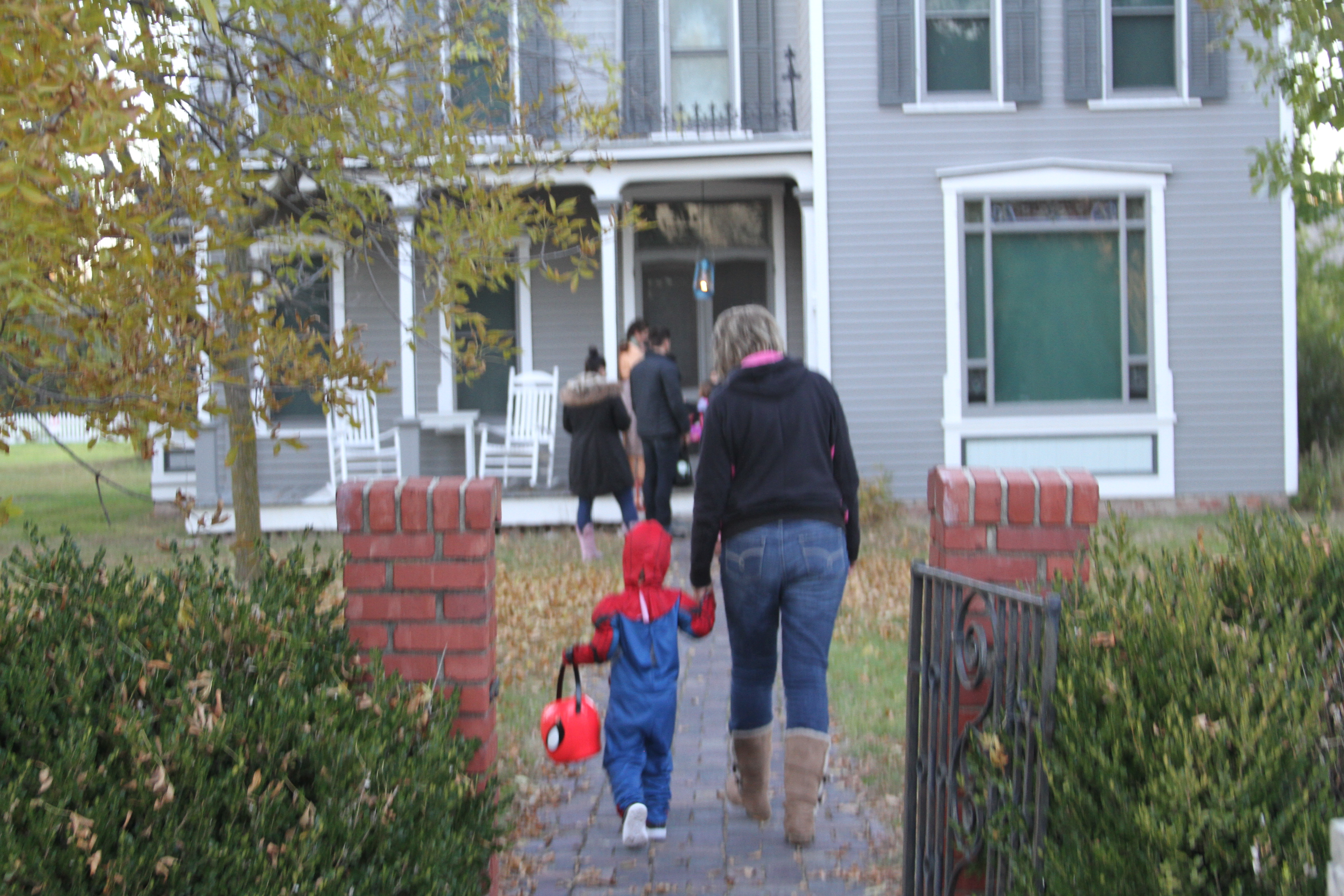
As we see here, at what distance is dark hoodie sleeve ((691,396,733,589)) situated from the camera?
4254mm

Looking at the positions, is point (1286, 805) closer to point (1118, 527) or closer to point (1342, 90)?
point (1118, 527)

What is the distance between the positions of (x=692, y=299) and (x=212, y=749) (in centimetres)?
1269

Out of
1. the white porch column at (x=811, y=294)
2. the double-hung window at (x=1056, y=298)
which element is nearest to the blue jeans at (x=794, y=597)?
the white porch column at (x=811, y=294)

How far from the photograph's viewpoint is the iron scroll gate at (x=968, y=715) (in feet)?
9.07

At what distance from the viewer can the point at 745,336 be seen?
4355 mm

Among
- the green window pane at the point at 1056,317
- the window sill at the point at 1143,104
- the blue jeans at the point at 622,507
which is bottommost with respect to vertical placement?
the blue jeans at the point at 622,507

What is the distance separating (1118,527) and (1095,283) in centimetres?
Answer: 1032

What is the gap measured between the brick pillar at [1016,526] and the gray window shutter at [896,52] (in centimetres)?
999

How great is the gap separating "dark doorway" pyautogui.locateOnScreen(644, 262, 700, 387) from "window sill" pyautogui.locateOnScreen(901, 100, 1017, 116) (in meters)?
3.48

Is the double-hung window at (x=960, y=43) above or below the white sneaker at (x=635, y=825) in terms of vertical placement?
above

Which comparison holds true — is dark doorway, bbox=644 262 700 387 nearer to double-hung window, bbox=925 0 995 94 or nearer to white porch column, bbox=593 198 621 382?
white porch column, bbox=593 198 621 382

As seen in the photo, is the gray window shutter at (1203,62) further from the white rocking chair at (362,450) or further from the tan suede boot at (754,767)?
the tan suede boot at (754,767)

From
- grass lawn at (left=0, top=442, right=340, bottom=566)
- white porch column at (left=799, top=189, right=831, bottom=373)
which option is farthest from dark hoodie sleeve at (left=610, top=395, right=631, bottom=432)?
white porch column at (left=799, top=189, right=831, bottom=373)

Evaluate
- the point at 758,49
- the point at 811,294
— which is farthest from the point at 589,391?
the point at 758,49
